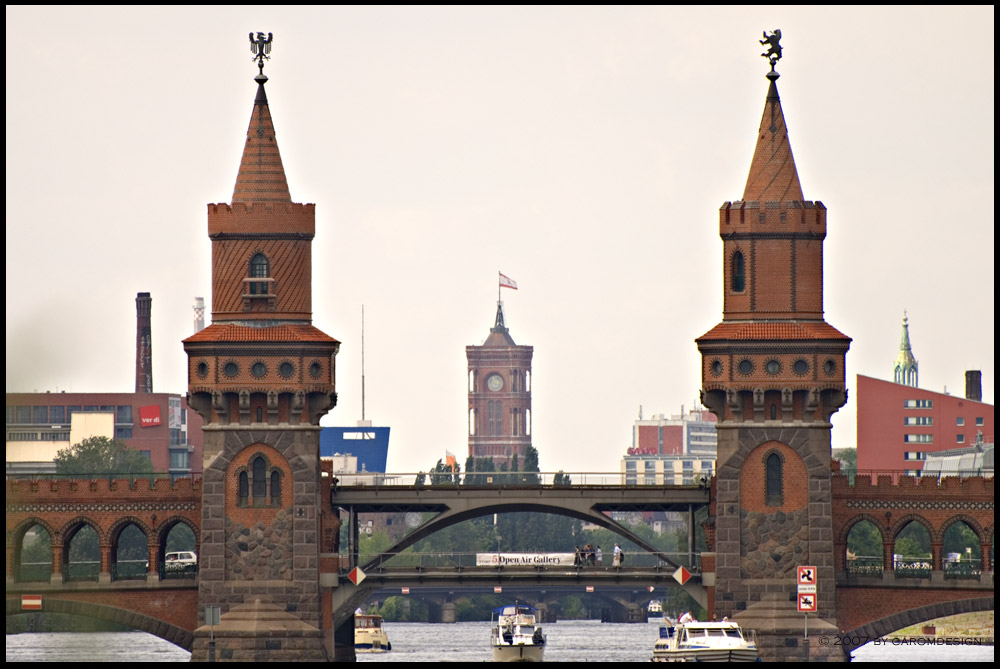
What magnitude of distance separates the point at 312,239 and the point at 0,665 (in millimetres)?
26881

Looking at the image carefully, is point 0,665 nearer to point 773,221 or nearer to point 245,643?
point 245,643

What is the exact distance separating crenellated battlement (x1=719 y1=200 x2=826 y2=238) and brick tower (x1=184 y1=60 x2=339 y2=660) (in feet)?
66.7

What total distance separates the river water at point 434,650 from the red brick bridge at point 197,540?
7105mm

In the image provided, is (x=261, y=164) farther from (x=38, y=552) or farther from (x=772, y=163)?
(x=38, y=552)

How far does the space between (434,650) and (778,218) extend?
2378 inches

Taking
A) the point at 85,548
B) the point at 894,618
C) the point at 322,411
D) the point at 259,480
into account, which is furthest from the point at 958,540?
the point at 259,480

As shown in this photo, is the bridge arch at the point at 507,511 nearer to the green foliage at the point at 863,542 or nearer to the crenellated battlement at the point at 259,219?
the crenellated battlement at the point at 259,219

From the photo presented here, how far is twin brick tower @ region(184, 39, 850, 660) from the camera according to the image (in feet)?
419

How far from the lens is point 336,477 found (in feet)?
446

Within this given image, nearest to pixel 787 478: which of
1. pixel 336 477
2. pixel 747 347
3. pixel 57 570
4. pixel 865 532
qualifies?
pixel 747 347

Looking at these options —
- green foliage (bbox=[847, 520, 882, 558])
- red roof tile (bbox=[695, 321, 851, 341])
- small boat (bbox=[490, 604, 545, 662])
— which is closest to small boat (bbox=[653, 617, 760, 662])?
red roof tile (bbox=[695, 321, 851, 341])

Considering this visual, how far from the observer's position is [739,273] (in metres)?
129

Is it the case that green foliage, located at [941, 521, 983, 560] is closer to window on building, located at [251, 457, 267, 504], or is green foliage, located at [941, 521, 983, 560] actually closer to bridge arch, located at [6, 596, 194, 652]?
window on building, located at [251, 457, 267, 504]

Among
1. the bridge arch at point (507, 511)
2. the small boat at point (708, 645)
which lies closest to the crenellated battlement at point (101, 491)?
the bridge arch at point (507, 511)
